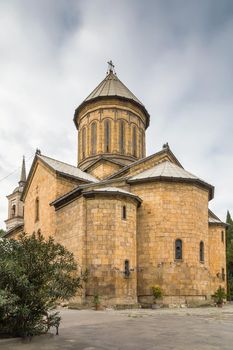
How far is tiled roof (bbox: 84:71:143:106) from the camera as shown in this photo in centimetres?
2570

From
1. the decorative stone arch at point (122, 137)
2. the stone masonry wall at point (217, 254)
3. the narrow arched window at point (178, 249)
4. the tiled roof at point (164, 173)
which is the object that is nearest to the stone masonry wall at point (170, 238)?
the narrow arched window at point (178, 249)

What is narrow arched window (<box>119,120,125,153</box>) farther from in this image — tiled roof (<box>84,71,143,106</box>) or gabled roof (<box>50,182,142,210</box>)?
gabled roof (<box>50,182,142,210</box>)

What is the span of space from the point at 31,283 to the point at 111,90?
66.2 feet

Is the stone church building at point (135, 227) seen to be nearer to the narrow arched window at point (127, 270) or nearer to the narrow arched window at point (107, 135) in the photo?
the narrow arched window at point (127, 270)

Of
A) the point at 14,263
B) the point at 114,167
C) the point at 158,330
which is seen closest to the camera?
the point at 14,263

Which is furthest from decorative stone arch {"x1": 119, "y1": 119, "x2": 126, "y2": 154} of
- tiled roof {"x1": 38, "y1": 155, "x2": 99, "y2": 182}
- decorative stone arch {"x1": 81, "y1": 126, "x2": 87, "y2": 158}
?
tiled roof {"x1": 38, "y1": 155, "x2": 99, "y2": 182}

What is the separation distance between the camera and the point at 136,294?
687 inches

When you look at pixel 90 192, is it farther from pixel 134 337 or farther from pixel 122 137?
pixel 134 337

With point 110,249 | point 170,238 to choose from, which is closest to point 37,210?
point 110,249

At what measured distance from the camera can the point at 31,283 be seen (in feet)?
24.9

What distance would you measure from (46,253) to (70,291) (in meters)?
0.98

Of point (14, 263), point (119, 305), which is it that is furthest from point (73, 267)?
point (119, 305)

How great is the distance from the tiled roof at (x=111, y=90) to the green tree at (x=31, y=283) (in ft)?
61.5

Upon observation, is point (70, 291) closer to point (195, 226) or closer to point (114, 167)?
point (195, 226)
